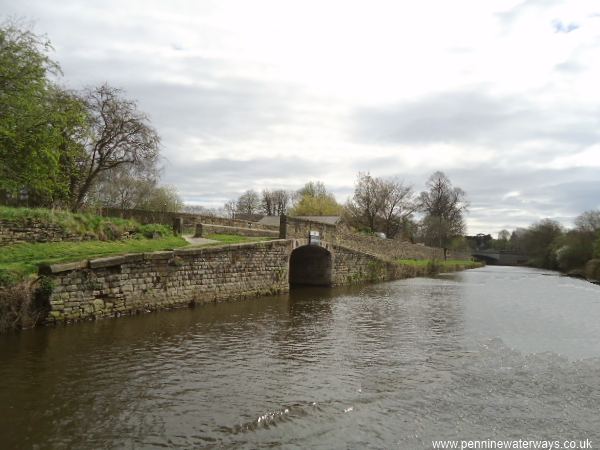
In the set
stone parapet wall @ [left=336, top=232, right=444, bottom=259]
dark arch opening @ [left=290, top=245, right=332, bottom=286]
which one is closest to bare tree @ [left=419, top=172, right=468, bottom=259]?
stone parapet wall @ [left=336, top=232, right=444, bottom=259]

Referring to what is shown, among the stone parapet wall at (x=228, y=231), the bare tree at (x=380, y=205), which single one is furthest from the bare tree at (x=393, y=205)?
the stone parapet wall at (x=228, y=231)

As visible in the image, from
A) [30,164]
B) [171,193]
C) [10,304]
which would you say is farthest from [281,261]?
[171,193]

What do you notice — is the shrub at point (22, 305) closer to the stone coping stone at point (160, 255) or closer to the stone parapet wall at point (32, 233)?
the stone coping stone at point (160, 255)

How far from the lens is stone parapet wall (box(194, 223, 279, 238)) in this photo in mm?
22562

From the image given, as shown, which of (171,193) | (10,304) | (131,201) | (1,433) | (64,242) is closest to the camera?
(1,433)

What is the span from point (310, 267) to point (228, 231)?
5116mm

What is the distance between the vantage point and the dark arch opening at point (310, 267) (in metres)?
26.1

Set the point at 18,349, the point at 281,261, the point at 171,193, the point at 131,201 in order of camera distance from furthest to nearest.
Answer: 1. the point at 171,193
2. the point at 131,201
3. the point at 281,261
4. the point at 18,349

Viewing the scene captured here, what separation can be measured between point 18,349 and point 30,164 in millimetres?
9389

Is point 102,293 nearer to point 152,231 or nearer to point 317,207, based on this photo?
point 152,231

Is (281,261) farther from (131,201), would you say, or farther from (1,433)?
(131,201)

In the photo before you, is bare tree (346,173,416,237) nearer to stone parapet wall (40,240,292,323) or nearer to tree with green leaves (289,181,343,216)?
tree with green leaves (289,181,343,216)

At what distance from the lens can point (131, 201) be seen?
47.9 metres

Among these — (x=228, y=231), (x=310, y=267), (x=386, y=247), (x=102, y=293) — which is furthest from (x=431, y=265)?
(x=102, y=293)
